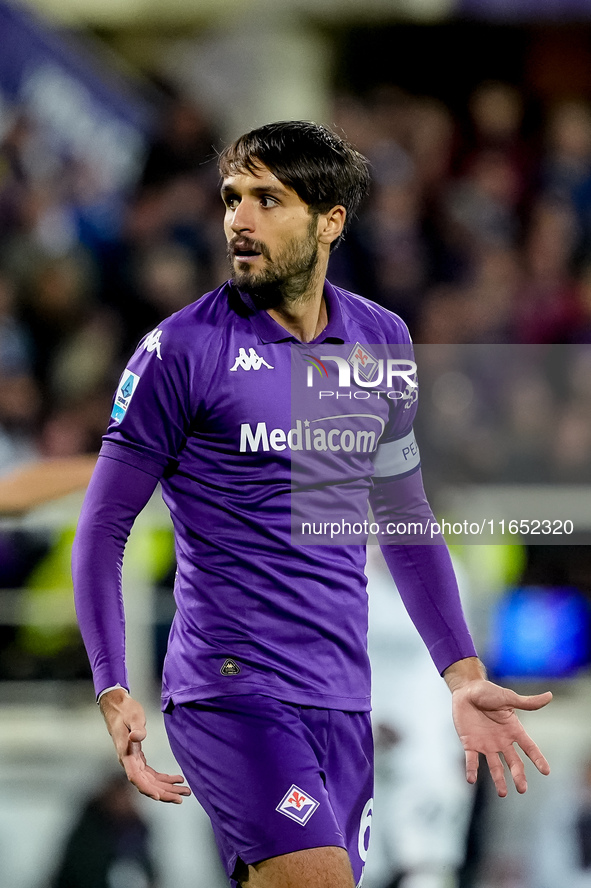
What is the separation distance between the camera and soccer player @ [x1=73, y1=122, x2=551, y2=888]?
231 cm

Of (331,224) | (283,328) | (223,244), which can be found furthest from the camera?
(223,244)

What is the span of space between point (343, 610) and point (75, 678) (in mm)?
2316

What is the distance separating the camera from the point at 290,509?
245cm

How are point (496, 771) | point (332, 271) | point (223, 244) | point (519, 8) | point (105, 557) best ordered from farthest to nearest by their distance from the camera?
point (519, 8) → point (223, 244) → point (332, 271) → point (496, 771) → point (105, 557)

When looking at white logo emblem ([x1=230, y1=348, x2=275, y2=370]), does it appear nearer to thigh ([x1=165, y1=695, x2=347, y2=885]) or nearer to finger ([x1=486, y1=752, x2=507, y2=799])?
thigh ([x1=165, y1=695, x2=347, y2=885])

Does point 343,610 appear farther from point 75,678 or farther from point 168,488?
point 75,678

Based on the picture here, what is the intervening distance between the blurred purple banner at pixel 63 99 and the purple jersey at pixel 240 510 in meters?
4.01

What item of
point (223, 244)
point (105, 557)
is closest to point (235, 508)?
point (105, 557)

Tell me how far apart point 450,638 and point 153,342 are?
918 mm

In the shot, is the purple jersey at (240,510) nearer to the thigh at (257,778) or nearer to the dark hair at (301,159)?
the thigh at (257,778)

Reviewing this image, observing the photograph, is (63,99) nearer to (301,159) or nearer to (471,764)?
(301,159)

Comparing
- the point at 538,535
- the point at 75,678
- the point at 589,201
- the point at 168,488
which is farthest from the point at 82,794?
the point at 589,201

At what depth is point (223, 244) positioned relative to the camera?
6207 mm

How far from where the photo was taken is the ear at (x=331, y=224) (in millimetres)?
2670
